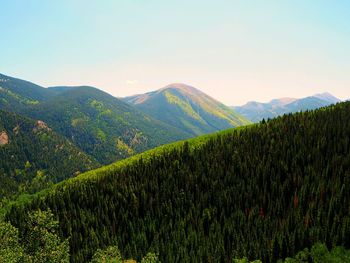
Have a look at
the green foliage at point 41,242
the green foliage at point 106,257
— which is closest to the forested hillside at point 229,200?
the green foliage at point 41,242

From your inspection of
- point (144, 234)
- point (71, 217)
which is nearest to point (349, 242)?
point (144, 234)

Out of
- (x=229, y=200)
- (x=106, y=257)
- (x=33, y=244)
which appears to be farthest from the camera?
(x=229, y=200)

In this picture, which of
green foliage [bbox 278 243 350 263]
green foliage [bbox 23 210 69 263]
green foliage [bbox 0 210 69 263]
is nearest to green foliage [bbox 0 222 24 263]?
green foliage [bbox 0 210 69 263]

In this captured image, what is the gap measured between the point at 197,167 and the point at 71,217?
113ft

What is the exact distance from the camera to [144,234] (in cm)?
6769

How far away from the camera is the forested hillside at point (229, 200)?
54.9 m

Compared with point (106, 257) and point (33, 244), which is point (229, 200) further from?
point (33, 244)

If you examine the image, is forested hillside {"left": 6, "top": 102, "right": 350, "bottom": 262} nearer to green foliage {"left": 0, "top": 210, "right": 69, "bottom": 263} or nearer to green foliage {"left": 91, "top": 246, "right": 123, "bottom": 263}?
green foliage {"left": 0, "top": 210, "right": 69, "bottom": 263}

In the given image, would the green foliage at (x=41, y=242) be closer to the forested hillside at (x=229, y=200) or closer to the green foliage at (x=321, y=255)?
the forested hillside at (x=229, y=200)

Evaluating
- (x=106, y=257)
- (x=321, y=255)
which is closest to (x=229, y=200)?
(x=321, y=255)

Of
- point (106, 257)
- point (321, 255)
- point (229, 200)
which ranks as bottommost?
point (229, 200)

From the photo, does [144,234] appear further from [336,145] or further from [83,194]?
[336,145]

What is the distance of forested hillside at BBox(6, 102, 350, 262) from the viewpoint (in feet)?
180

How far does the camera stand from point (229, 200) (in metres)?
72.9
